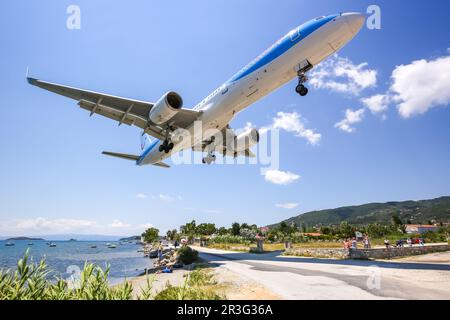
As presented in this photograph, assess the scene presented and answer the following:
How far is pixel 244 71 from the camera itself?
2009 cm

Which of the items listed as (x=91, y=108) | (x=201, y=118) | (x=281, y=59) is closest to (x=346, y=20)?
(x=281, y=59)

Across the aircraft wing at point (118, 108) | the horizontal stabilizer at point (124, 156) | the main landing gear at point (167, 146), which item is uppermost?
the aircraft wing at point (118, 108)

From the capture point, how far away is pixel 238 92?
2017 centimetres

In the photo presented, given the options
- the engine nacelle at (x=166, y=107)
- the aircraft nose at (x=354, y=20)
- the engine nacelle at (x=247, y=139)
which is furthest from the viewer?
the engine nacelle at (x=247, y=139)

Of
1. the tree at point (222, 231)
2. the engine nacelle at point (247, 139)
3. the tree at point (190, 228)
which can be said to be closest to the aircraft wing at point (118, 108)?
the engine nacelle at point (247, 139)

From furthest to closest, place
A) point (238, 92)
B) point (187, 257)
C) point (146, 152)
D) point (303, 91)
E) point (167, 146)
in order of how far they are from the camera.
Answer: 1. point (146, 152)
2. point (167, 146)
3. point (187, 257)
4. point (238, 92)
5. point (303, 91)

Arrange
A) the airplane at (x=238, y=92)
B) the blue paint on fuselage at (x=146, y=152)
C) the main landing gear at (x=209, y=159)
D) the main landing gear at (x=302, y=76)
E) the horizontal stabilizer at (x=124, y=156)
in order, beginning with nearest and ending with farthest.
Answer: the airplane at (x=238, y=92), the main landing gear at (x=302, y=76), the main landing gear at (x=209, y=159), the blue paint on fuselage at (x=146, y=152), the horizontal stabilizer at (x=124, y=156)

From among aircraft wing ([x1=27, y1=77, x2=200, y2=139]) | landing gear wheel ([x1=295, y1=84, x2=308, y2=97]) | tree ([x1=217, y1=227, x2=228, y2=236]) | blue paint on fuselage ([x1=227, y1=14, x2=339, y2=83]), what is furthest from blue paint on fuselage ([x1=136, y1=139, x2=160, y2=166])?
tree ([x1=217, y1=227, x2=228, y2=236])

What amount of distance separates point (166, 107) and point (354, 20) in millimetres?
12798

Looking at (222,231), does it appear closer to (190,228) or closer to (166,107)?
(190,228)

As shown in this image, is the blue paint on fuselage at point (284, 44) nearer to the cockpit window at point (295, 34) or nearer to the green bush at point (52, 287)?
the cockpit window at point (295, 34)

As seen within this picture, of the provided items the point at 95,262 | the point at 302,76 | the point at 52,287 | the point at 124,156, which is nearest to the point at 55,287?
the point at 52,287

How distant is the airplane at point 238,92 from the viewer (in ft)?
52.9

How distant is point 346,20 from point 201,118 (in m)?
12.3
